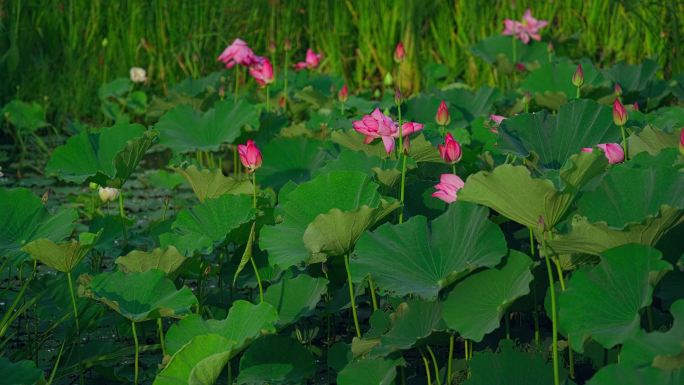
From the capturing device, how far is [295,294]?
6.49 ft

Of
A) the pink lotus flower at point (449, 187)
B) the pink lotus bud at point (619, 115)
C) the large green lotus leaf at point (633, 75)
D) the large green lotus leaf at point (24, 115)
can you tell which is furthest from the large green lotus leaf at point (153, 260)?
the large green lotus leaf at point (24, 115)

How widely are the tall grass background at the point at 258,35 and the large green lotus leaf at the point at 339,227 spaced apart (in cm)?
290

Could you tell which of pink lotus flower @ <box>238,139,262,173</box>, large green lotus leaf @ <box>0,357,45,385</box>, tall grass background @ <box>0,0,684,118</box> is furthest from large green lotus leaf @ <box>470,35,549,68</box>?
large green lotus leaf @ <box>0,357,45,385</box>

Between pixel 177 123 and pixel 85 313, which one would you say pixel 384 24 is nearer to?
pixel 177 123

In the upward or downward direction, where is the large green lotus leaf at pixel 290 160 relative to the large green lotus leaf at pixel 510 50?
upward

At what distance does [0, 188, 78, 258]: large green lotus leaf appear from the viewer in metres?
2.09

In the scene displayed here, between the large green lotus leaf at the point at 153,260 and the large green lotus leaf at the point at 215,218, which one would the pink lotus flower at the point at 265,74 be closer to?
the large green lotus leaf at the point at 215,218

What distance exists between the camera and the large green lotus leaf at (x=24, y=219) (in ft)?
6.85

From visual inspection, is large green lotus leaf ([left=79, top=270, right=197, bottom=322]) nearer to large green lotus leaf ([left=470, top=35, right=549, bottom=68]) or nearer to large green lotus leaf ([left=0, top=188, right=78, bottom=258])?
large green lotus leaf ([left=0, top=188, right=78, bottom=258])

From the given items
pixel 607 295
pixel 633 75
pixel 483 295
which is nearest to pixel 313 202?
pixel 483 295

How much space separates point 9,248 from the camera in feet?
6.77

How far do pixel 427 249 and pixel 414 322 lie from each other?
0.40 ft

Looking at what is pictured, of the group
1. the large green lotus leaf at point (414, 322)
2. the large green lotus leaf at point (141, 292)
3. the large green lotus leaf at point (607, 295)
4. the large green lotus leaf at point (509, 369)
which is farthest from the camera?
the large green lotus leaf at point (141, 292)

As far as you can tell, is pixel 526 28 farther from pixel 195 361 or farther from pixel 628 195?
pixel 195 361
